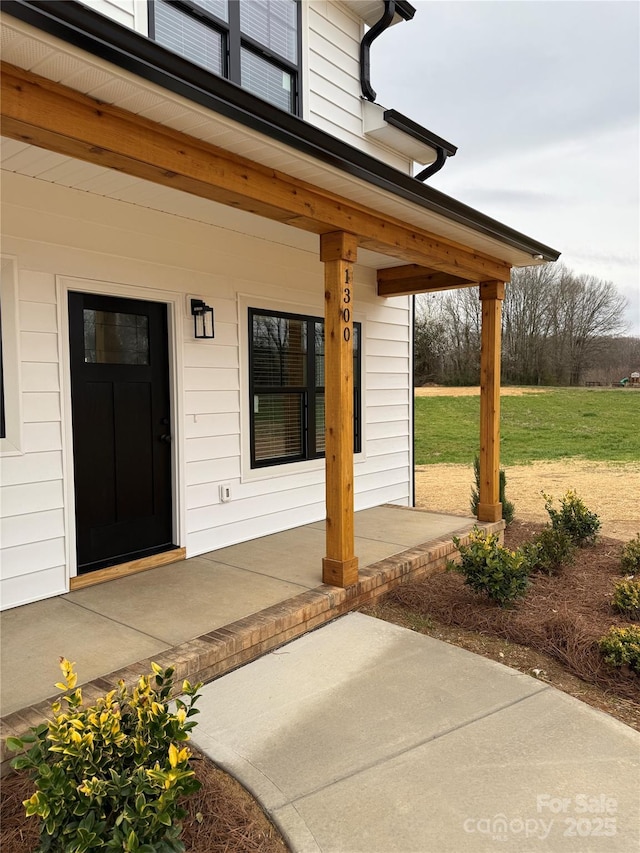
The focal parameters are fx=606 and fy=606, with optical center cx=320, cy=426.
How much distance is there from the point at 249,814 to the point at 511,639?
2.07 m

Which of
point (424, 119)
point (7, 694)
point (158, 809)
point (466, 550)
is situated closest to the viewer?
point (158, 809)

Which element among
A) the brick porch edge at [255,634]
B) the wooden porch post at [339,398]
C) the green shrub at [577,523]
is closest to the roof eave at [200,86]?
the wooden porch post at [339,398]

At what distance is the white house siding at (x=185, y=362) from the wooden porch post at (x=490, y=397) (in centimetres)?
126

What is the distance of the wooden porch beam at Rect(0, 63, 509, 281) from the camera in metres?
2.28

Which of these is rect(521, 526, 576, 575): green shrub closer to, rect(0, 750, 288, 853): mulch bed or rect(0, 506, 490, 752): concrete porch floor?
rect(0, 506, 490, 752): concrete porch floor

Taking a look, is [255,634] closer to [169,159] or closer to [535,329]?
[169,159]

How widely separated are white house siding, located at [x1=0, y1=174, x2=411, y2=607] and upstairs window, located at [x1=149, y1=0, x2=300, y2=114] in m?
1.39

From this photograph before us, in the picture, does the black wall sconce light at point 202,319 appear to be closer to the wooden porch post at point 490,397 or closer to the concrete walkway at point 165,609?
the concrete walkway at point 165,609

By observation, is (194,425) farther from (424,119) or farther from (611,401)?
(424,119)

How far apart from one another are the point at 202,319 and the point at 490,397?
2.81 metres

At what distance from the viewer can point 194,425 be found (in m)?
4.75

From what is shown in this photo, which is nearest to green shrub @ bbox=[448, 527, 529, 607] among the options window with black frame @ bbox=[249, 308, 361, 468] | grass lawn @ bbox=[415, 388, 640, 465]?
window with black frame @ bbox=[249, 308, 361, 468]

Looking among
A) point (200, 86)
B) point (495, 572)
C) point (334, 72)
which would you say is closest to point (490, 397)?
point (495, 572)

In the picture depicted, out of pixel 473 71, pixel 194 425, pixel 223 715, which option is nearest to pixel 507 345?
pixel 473 71
